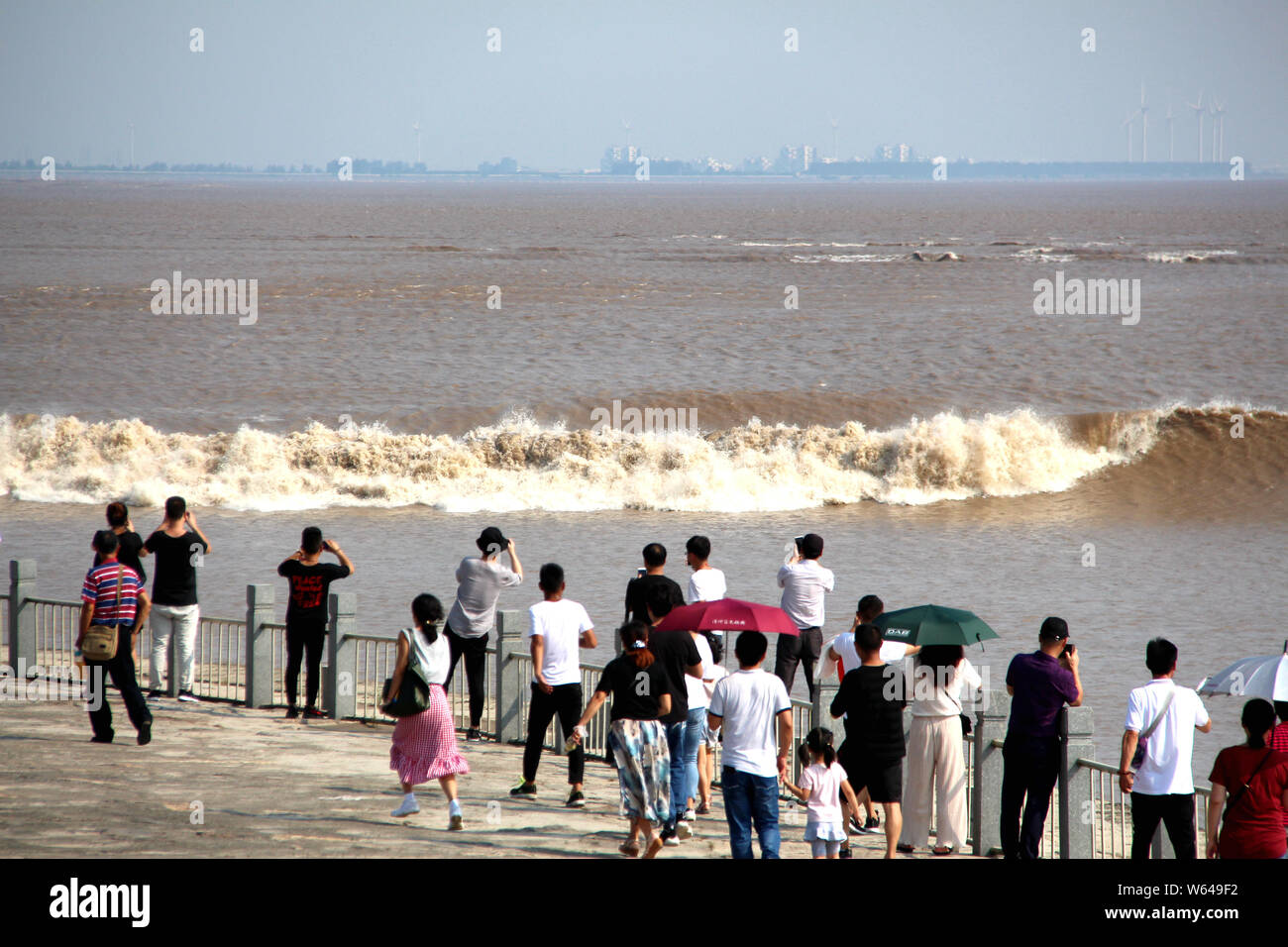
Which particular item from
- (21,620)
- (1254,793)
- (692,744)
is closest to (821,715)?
(692,744)

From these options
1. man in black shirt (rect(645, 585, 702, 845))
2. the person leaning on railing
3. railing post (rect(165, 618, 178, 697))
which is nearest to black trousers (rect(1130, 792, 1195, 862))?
the person leaning on railing

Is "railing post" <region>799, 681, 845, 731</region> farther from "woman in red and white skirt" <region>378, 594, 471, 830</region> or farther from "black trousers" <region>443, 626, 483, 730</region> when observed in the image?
"black trousers" <region>443, 626, 483, 730</region>

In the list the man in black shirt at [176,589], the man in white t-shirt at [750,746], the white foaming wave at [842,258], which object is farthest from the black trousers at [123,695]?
the white foaming wave at [842,258]

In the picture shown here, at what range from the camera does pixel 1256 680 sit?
776 centimetres

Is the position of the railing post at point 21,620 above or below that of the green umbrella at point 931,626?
below

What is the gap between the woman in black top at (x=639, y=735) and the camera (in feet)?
24.9

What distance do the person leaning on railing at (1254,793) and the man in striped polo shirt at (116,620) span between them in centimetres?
725

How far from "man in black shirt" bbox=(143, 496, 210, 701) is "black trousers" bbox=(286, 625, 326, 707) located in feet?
3.18

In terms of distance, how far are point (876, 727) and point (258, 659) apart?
5.93 metres

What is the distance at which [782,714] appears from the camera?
744cm

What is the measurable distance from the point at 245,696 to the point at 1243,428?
26168mm

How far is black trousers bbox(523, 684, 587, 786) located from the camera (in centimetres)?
884

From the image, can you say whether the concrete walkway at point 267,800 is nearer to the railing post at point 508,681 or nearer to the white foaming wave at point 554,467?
the railing post at point 508,681

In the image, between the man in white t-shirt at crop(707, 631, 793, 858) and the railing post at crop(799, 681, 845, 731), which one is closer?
the man in white t-shirt at crop(707, 631, 793, 858)
